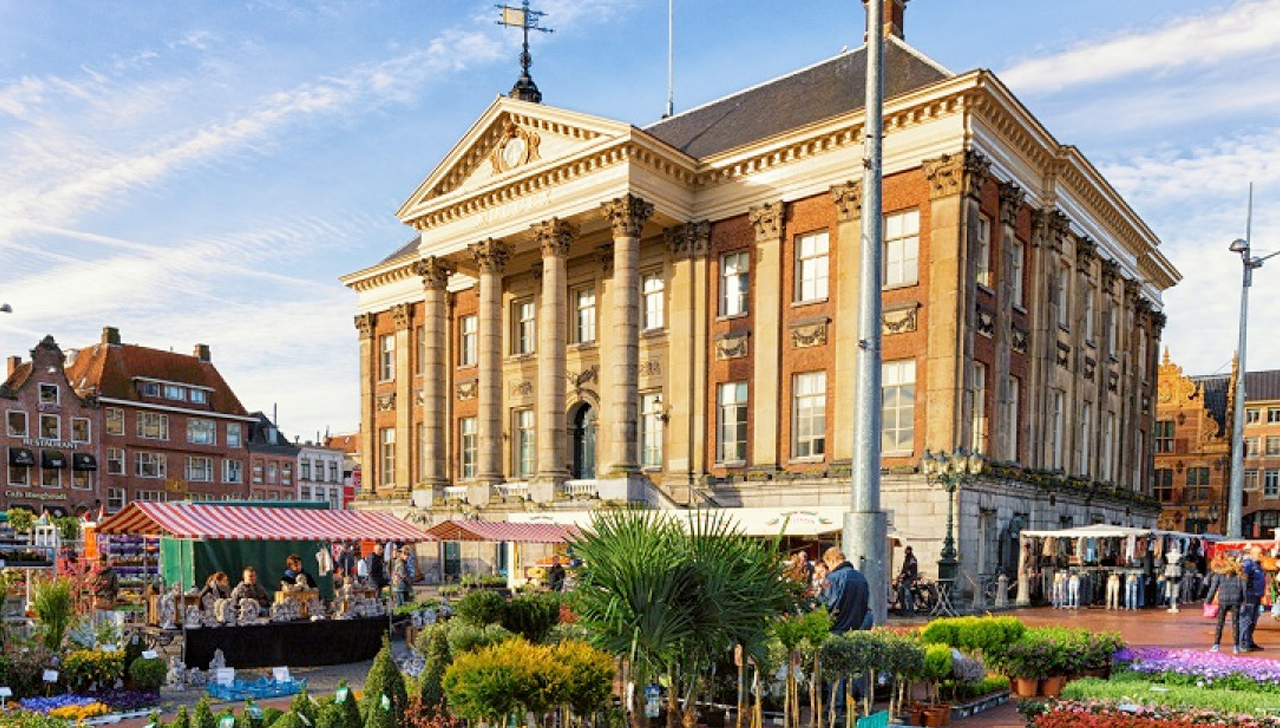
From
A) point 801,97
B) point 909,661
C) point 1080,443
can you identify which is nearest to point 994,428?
point 1080,443

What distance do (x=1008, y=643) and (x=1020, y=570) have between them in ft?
50.8

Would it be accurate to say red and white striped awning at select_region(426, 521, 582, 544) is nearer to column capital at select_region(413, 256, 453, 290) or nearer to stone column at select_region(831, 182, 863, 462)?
stone column at select_region(831, 182, 863, 462)

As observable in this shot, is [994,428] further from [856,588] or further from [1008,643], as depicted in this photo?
[856,588]

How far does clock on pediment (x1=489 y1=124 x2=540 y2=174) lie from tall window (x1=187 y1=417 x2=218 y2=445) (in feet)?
142

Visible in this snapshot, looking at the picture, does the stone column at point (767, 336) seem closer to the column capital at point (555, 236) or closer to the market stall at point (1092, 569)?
the column capital at point (555, 236)

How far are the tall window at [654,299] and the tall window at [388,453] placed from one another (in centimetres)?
1691

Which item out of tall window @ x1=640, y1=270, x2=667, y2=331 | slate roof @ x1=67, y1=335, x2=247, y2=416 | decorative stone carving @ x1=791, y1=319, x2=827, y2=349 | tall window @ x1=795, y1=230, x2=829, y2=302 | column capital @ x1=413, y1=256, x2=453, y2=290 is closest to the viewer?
decorative stone carving @ x1=791, y1=319, x2=827, y2=349

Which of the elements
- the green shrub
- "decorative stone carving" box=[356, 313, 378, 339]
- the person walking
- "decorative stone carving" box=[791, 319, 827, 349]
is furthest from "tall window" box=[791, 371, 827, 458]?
"decorative stone carving" box=[356, 313, 378, 339]

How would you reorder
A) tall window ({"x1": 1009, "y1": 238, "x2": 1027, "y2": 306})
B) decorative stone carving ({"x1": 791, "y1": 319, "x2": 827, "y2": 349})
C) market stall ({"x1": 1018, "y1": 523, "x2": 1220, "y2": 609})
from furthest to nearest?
tall window ({"x1": 1009, "y1": 238, "x2": 1027, "y2": 306})
decorative stone carving ({"x1": 791, "y1": 319, "x2": 827, "y2": 349})
market stall ({"x1": 1018, "y1": 523, "x2": 1220, "y2": 609})

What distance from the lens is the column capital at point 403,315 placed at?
43.6 m

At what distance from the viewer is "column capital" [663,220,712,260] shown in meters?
31.8

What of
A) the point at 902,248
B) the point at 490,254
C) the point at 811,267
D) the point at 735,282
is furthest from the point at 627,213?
the point at 902,248

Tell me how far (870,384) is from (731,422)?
2169 cm

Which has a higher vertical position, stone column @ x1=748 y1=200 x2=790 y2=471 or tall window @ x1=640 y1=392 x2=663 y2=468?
stone column @ x1=748 y1=200 x2=790 y2=471
